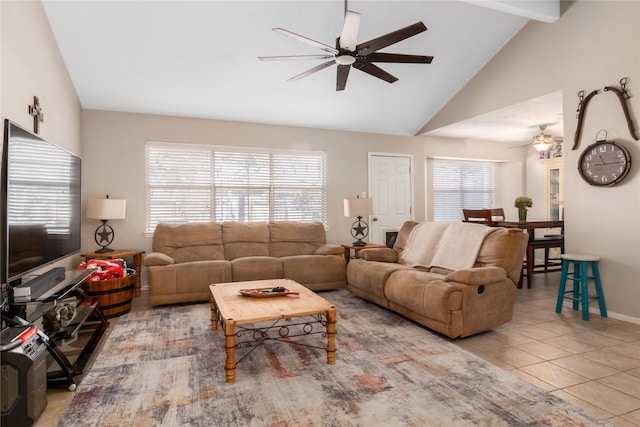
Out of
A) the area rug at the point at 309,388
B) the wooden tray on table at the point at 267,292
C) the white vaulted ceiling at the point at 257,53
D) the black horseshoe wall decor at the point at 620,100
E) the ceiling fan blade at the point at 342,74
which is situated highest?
the white vaulted ceiling at the point at 257,53

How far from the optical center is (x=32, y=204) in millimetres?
2314

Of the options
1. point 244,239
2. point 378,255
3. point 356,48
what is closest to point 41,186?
point 356,48

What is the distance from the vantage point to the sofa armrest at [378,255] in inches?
174

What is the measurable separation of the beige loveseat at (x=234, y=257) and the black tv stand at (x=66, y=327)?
3.57ft

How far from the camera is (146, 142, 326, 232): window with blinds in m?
5.16

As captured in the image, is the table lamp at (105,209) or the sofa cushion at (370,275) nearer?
the sofa cushion at (370,275)

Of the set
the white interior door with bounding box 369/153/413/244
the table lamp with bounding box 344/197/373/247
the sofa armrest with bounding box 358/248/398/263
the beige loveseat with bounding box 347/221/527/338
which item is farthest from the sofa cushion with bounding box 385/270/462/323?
the white interior door with bounding box 369/153/413/244

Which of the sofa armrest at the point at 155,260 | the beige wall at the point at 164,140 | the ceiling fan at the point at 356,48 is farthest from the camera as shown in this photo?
the beige wall at the point at 164,140

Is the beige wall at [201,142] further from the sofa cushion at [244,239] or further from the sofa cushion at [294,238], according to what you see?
the sofa cushion at [244,239]

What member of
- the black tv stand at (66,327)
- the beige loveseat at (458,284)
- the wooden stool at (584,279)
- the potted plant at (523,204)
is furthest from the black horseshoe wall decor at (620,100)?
the black tv stand at (66,327)

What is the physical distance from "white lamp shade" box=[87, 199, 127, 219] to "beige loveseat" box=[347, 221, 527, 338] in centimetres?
309

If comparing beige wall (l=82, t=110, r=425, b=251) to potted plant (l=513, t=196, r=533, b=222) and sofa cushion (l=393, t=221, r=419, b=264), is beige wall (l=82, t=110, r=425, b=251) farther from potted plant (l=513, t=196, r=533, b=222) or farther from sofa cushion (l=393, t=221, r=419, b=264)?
potted plant (l=513, t=196, r=533, b=222)

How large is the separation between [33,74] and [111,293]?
81.5 inches

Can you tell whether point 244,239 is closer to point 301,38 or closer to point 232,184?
point 232,184
